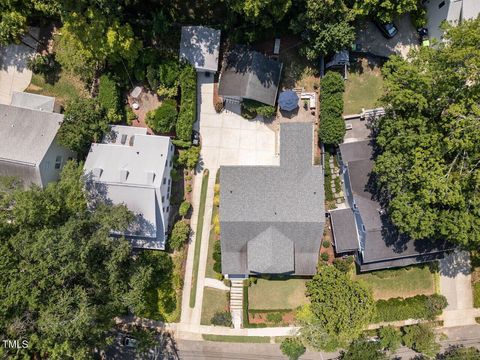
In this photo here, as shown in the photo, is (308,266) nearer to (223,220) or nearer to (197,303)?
(223,220)

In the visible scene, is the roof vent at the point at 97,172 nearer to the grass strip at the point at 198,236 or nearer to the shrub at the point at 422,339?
the grass strip at the point at 198,236

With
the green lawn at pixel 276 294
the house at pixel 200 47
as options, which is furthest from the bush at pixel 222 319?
the house at pixel 200 47

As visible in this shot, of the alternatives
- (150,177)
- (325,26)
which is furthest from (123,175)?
(325,26)

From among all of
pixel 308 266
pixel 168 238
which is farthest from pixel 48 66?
pixel 308 266

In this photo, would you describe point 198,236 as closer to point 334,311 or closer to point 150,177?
point 150,177

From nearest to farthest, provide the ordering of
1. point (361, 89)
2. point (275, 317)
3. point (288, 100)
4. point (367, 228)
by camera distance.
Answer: point (367, 228), point (288, 100), point (361, 89), point (275, 317)

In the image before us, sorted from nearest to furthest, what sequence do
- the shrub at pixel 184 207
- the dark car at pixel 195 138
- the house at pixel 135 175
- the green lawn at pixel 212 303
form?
1. the house at pixel 135 175
2. the shrub at pixel 184 207
3. the dark car at pixel 195 138
4. the green lawn at pixel 212 303
